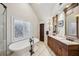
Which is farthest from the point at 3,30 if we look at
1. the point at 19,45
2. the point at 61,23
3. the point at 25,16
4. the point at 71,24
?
the point at 61,23

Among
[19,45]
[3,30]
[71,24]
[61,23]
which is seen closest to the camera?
[3,30]

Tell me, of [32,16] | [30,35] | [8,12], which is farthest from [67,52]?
[8,12]

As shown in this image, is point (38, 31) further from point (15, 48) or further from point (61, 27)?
Result: point (61, 27)

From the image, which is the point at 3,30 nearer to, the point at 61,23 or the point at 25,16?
the point at 25,16

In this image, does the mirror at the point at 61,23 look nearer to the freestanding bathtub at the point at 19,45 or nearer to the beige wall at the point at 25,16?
the beige wall at the point at 25,16

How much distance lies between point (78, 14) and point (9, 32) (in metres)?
1.85

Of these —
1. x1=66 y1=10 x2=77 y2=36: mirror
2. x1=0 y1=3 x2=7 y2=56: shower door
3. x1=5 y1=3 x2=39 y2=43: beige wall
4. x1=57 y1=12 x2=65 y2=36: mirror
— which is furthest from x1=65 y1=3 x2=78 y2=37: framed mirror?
x1=0 y1=3 x2=7 y2=56: shower door

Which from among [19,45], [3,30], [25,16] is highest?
[25,16]

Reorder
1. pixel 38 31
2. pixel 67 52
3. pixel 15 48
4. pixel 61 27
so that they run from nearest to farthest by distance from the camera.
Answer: pixel 67 52
pixel 15 48
pixel 38 31
pixel 61 27

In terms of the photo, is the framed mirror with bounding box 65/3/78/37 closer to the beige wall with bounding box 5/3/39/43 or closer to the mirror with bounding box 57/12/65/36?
the mirror with bounding box 57/12/65/36

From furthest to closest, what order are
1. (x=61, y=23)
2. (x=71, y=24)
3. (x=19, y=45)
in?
(x=61, y=23), (x=71, y=24), (x=19, y=45)

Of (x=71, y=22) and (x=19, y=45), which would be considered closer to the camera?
(x=19, y=45)

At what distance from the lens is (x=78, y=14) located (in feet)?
9.28

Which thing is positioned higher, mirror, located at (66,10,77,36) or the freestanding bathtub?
mirror, located at (66,10,77,36)
